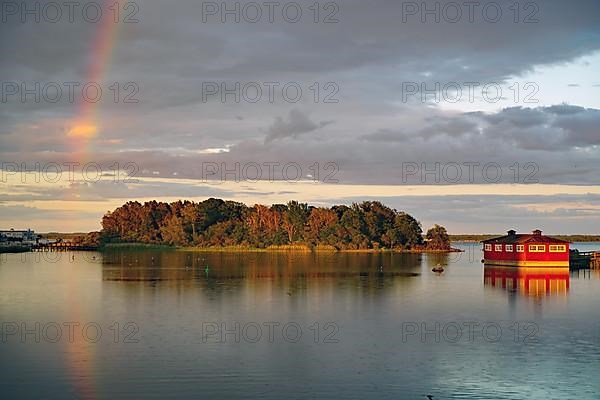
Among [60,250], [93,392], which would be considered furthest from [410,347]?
[60,250]

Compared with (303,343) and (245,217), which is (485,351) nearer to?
(303,343)

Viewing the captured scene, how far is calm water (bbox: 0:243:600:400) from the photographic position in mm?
22297

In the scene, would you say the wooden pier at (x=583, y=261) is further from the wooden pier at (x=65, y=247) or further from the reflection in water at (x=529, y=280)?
the wooden pier at (x=65, y=247)

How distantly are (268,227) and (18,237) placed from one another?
68603 millimetres

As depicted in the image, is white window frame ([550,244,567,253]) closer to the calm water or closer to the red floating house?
the red floating house

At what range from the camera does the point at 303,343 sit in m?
30.1

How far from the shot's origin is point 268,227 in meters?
146

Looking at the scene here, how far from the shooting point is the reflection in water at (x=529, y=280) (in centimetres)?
5688

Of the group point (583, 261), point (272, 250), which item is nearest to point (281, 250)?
point (272, 250)

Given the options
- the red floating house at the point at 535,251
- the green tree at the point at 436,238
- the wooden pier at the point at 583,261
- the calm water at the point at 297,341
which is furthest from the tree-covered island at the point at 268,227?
the calm water at the point at 297,341

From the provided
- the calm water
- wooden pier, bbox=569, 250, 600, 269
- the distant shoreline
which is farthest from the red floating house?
the distant shoreline

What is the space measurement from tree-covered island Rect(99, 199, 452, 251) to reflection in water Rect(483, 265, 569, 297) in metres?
55.1

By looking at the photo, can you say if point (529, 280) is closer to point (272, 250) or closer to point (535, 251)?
point (535, 251)

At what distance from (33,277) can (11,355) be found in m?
45.1
